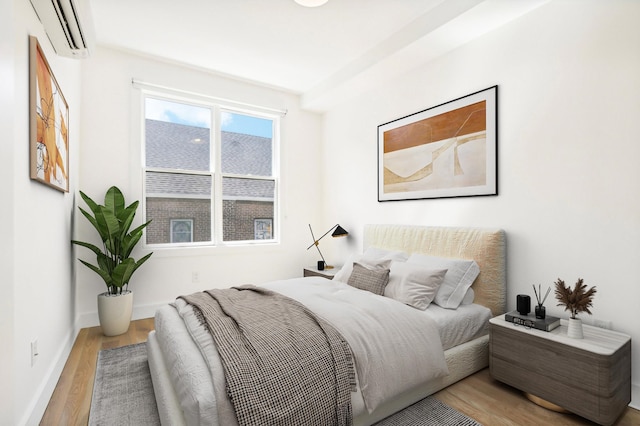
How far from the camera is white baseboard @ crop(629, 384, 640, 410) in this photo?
191 cm

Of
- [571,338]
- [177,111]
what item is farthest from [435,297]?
[177,111]

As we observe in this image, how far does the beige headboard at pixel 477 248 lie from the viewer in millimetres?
2529

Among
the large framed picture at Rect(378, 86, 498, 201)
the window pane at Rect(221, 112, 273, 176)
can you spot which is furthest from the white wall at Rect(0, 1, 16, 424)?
the large framed picture at Rect(378, 86, 498, 201)

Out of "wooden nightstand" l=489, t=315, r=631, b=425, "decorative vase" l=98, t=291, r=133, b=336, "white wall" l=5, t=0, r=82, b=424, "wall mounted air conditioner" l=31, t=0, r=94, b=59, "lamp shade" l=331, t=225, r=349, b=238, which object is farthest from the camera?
"lamp shade" l=331, t=225, r=349, b=238

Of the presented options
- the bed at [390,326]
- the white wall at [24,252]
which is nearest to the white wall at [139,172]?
the white wall at [24,252]

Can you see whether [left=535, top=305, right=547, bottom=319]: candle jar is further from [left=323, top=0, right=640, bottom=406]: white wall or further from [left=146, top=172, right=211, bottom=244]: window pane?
[left=146, top=172, right=211, bottom=244]: window pane

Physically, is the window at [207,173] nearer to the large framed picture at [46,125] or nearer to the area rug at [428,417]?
the large framed picture at [46,125]

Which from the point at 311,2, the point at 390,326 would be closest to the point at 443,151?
the point at 311,2

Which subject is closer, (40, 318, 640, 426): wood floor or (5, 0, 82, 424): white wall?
(5, 0, 82, 424): white wall

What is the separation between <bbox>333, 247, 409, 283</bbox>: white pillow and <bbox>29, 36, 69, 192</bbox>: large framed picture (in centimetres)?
237

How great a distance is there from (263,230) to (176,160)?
140 centimetres

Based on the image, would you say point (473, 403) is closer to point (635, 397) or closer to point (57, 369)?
point (635, 397)

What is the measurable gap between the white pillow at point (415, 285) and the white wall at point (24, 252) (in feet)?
7.54

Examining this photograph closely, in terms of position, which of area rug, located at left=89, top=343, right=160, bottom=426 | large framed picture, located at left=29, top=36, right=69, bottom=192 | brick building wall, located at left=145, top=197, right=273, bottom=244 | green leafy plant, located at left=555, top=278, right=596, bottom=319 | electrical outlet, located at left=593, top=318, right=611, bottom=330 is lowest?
area rug, located at left=89, top=343, right=160, bottom=426
